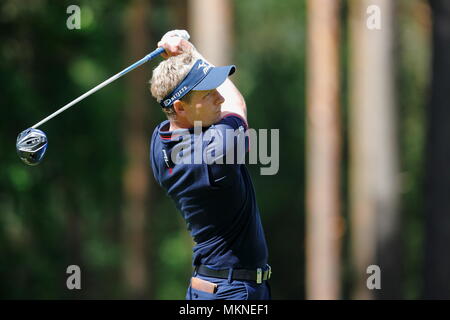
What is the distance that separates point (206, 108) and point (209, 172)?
0.36 m

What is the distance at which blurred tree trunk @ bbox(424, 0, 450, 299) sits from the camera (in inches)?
393

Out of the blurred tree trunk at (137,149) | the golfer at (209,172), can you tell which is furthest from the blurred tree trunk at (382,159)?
the blurred tree trunk at (137,149)

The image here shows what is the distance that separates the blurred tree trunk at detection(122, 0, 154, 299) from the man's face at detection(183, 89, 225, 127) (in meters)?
17.1

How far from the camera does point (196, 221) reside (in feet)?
15.9

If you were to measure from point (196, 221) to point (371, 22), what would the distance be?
773cm

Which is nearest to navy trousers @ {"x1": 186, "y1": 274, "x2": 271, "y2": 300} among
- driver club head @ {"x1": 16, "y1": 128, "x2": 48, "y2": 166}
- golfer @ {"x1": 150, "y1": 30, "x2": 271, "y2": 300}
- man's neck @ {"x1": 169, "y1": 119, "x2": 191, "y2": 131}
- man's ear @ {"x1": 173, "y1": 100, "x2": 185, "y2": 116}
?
golfer @ {"x1": 150, "y1": 30, "x2": 271, "y2": 300}

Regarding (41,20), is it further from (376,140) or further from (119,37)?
(119,37)

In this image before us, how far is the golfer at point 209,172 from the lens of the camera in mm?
4535

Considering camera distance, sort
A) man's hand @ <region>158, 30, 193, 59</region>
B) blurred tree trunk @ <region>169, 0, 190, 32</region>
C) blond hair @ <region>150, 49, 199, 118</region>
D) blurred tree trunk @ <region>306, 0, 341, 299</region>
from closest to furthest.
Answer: blond hair @ <region>150, 49, 199, 118</region>, man's hand @ <region>158, 30, 193, 59</region>, blurred tree trunk @ <region>306, 0, 341, 299</region>, blurred tree trunk @ <region>169, 0, 190, 32</region>

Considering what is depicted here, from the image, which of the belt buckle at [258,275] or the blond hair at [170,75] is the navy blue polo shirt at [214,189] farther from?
the blond hair at [170,75]

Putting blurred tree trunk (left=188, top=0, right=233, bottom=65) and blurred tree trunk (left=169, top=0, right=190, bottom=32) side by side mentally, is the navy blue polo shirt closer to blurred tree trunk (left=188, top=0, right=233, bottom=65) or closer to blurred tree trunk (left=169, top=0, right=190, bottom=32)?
blurred tree trunk (left=188, top=0, right=233, bottom=65)

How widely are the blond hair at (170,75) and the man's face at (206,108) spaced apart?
8cm
